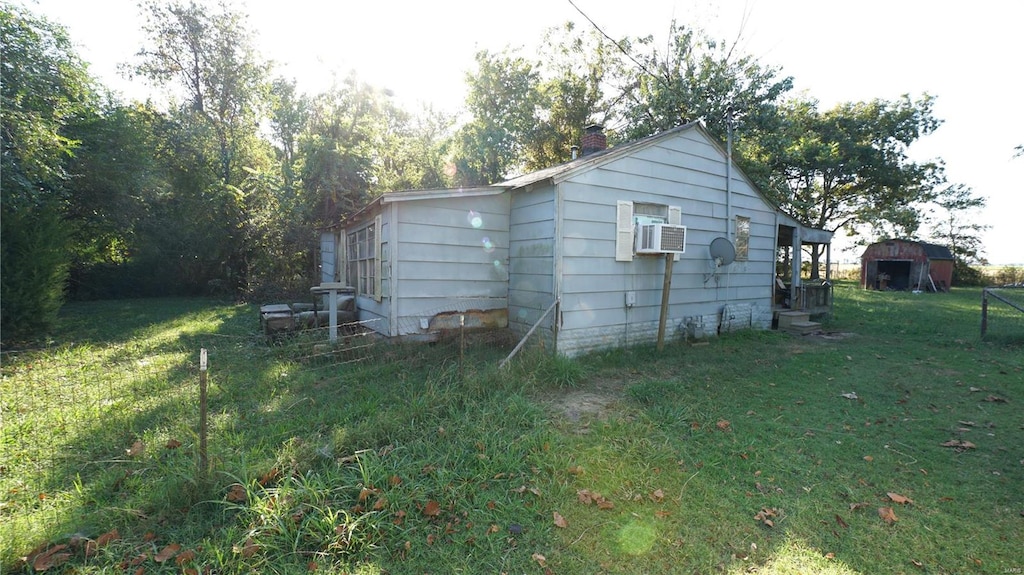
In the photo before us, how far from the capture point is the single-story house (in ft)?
22.0

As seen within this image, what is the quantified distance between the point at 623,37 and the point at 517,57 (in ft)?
17.0

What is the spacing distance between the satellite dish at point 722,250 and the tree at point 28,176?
12.0m

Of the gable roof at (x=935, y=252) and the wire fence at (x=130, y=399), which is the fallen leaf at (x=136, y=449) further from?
the gable roof at (x=935, y=252)

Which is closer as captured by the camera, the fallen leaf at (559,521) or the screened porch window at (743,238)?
the fallen leaf at (559,521)

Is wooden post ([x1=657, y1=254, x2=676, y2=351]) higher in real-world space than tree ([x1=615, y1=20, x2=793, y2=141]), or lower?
lower

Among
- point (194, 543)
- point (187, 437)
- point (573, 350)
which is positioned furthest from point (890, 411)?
point (187, 437)

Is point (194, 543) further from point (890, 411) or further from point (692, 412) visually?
point (890, 411)

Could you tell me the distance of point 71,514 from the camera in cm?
257

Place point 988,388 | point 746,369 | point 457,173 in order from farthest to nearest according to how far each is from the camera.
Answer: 1. point 457,173
2. point 746,369
3. point 988,388

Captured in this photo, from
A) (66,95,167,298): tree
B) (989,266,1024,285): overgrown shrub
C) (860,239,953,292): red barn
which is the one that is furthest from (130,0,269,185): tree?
(989,266,1024,285): overgrown shrub

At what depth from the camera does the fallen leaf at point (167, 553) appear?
2.22 meters

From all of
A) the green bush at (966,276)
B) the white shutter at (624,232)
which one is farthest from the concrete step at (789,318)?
the green bush at (966,276)

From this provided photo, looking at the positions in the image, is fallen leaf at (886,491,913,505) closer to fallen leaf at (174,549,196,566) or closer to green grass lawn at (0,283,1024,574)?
green grass lawn at (0,283,1024,574)

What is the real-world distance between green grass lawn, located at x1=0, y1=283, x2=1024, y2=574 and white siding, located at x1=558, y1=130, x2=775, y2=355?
1.44 metres
